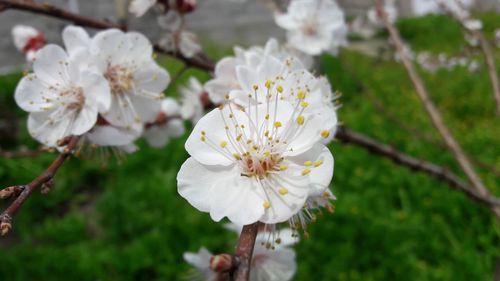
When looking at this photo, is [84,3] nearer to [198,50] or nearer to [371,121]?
[371,121]

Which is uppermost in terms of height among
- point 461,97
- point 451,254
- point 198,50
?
point 198,50

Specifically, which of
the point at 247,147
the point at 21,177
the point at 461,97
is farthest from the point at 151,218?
the point at 461,97

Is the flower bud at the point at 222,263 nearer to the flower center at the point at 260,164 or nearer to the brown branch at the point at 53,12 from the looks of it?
the flower center at the point at 260,164

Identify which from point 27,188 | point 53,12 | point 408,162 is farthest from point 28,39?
point 408,162

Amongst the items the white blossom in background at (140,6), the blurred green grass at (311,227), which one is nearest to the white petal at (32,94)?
the white blossom in background at (140,6)

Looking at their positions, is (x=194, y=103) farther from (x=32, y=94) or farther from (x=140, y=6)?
(x=32, y=94)

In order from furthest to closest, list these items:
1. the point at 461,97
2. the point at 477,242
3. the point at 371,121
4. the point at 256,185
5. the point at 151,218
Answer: the point at 461,97 < the point at 371,121 < the point at 151,218 < the point at 477,242 < the point at 256,185
